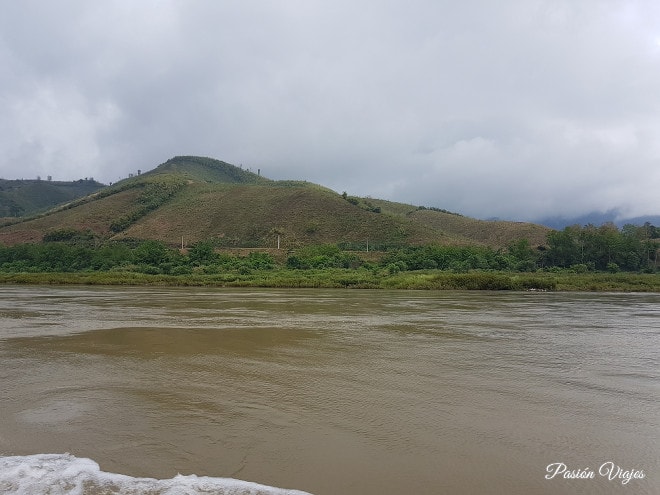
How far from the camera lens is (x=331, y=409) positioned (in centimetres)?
906

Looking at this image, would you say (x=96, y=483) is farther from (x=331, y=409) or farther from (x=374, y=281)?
(x=374, y=281)

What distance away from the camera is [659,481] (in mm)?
6148

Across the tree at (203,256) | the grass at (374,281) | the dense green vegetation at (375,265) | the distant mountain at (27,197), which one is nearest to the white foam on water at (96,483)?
the grass at (374,281)

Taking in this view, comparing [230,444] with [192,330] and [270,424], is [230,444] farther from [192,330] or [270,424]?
[192,330]

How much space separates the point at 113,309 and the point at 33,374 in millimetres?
14643

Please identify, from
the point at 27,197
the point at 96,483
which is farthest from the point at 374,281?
the point at 27,197

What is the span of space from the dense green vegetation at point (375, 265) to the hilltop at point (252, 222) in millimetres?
11209

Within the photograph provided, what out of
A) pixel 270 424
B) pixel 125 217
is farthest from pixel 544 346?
pixel 125 217

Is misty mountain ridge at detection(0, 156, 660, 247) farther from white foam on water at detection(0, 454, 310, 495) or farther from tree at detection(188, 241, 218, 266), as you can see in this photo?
white foam on water at detection(0, 454, 310, 495)

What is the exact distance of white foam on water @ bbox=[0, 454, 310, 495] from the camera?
568cm

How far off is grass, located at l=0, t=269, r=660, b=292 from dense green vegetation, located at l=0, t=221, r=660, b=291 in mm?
97

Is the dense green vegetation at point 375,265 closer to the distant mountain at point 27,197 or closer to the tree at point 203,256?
the tree at point 203,256

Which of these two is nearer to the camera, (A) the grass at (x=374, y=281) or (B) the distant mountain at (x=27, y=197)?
(A) the grass at (x=374, y=281)

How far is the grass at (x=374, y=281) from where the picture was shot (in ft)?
145
